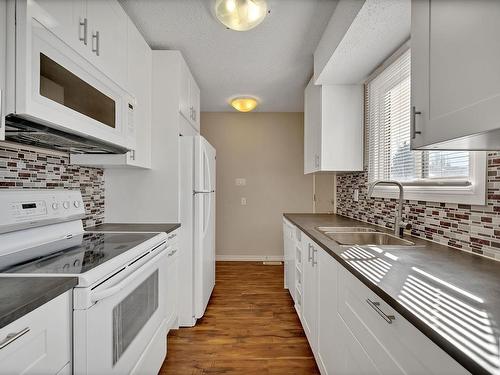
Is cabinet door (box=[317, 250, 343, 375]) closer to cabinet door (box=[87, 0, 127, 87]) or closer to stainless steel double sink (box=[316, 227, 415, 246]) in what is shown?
stainless steel double sink (box=[316, 227, 415, 246])

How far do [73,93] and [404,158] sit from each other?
2035 mm

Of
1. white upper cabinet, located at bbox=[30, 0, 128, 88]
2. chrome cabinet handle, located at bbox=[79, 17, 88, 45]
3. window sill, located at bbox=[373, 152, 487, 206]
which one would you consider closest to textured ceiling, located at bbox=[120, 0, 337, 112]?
white upper cabinet, located at bbox=[30, 0, 128, 88]

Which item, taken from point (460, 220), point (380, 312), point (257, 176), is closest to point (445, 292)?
point (380, 312)

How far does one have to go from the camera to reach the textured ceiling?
6.14 ft

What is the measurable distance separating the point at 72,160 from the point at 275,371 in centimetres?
193

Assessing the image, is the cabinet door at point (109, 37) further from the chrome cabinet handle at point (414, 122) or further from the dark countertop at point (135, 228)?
the chrome cabinet handle at point (414, 122)

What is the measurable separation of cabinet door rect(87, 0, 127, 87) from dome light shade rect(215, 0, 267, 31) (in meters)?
0.63

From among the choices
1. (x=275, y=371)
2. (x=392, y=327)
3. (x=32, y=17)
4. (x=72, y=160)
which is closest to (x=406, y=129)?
(x=392, y=327)

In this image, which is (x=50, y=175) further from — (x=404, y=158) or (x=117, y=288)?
(x=404, y=158)

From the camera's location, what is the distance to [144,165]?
2.20 m

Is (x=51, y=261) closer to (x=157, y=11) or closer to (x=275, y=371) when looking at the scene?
(x=275, y=371)

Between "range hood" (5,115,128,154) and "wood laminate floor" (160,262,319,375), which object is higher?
"range hood" (5,115,128,154)

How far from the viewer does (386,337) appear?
85 centimetres

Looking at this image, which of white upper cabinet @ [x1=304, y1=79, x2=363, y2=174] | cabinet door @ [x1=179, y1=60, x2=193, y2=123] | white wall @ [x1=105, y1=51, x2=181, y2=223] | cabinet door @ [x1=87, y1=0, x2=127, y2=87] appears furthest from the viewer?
white upper cabinet @ [x1=304, y1=79, x2=363, y2=174]
